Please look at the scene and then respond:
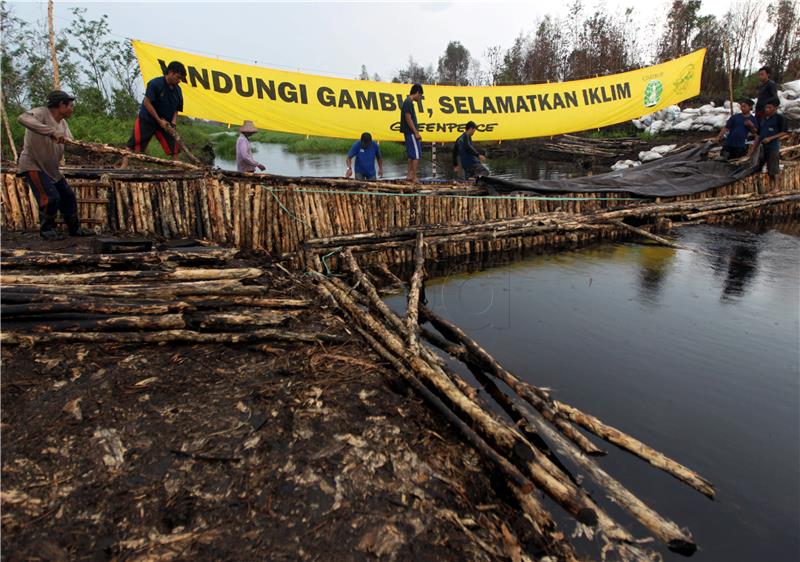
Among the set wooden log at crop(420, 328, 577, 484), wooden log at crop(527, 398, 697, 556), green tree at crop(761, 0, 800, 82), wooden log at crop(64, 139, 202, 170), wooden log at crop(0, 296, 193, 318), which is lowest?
wooden log at crop(527, 398, 697, 556)

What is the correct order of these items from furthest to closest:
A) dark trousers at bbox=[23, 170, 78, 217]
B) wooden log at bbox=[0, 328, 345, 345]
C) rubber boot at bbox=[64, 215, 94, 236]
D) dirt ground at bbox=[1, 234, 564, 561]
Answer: rubber boot at bbox=[64, 215, 94, 236] → dark trousers at bbox=[23, 170, 78, 217] → wooden log at bbox=[0, 328, 345, 345] → dirt ground at bbox=[1, 234, 564, 561]

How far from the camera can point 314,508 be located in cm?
211

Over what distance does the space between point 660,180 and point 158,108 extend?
965cm

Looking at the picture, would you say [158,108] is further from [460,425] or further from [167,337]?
[460,425]

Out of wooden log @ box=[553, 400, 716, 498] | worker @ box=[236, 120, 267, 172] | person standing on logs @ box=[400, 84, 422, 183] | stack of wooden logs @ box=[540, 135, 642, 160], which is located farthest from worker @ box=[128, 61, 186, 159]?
stack of wooden logs @ box=[540, 135, 642, 160]

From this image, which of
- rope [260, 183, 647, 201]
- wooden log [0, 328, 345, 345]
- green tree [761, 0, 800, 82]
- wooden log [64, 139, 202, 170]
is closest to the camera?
wooden log [0, 328, 345, 345]

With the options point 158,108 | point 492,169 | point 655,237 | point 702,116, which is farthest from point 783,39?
point 158,108

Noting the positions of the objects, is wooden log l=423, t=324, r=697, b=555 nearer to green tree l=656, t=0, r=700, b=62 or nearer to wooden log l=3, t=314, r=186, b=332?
wooden log l=3, t=314, r=186, b=332

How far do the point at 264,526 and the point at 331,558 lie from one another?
13.4 inches

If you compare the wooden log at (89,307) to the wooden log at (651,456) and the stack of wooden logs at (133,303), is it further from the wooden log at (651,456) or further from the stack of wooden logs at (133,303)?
the wooden log at (651,456)

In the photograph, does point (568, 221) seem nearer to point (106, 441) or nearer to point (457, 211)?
point (457, 211)

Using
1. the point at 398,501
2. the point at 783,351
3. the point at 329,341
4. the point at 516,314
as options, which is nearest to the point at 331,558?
the point at 398,501

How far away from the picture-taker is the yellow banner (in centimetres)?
941

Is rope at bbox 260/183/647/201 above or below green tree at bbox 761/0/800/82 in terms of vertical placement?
below
